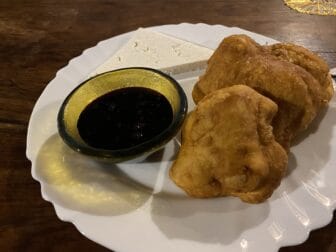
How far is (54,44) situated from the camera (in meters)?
2.75

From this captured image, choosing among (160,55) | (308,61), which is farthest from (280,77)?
(160,55)

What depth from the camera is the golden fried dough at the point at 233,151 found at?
1.49 metres

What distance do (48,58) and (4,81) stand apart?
329 mm

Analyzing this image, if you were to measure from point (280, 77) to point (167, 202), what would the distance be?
73 centimetres

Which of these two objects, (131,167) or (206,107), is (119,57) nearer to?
(131,167)

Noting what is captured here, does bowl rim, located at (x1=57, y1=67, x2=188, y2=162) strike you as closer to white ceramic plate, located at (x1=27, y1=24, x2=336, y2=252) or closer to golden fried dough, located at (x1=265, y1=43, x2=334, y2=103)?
white ceramic plate, located at (x1=27, y1=24, x2=336, y2=252)

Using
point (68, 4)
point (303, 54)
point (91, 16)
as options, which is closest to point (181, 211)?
point (303, 54)

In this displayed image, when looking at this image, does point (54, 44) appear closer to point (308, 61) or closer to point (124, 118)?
point (124, 118)

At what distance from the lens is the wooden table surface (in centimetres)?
165

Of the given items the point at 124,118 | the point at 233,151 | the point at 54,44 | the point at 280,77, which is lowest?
the point at 54,44

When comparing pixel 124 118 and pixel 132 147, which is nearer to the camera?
pixel 132 147

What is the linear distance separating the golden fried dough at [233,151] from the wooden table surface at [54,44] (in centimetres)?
33

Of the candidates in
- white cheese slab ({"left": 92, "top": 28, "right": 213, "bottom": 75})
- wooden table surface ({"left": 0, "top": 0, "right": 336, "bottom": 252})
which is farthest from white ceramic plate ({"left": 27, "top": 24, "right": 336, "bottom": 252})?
white cheese slab ({"left": 92, "top": 28, "right": 213, "bottom": 75})

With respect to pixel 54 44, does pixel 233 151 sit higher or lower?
higher
